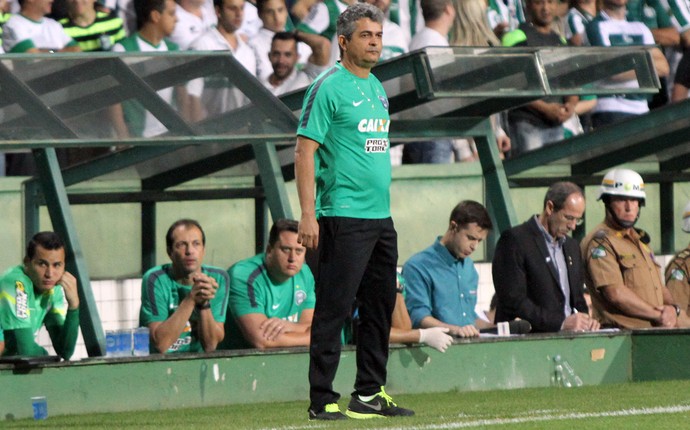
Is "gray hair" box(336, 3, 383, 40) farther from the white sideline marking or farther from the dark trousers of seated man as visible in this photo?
the white sideline marking

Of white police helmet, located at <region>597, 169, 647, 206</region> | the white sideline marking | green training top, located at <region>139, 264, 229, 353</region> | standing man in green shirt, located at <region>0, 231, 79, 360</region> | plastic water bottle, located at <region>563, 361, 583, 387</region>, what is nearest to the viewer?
the white sideline marking

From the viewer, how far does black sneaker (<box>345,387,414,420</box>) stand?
Result: 7.27 meters

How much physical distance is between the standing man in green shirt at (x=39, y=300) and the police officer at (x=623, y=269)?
11.5 ft

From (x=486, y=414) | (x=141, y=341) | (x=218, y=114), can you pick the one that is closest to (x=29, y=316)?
(x=141, y=341)

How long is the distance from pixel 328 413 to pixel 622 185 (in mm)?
4333

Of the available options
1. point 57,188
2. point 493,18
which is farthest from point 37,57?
point 493,18

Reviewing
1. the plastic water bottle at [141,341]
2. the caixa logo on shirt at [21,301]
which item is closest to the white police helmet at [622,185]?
the plastic water bottle at [141,341]

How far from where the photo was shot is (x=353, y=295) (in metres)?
7.14

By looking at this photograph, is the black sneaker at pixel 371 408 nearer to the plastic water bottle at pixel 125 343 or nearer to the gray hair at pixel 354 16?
the gray hair at pixel 354 16

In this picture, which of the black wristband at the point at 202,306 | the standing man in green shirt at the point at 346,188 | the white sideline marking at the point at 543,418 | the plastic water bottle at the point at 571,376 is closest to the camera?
the white sideline marking at the point at 543,418

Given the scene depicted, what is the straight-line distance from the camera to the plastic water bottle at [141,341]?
940 centimetres

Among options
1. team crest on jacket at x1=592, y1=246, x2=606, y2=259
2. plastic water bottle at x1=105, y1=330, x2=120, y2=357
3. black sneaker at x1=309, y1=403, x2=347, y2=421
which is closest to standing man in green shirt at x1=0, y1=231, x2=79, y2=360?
plastic water bottle at x1=105, y1=330, x2=120, y2=357

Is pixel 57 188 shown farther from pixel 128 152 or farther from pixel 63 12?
pixel 63 12

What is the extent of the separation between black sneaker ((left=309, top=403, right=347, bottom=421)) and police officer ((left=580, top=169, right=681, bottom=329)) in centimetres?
401
